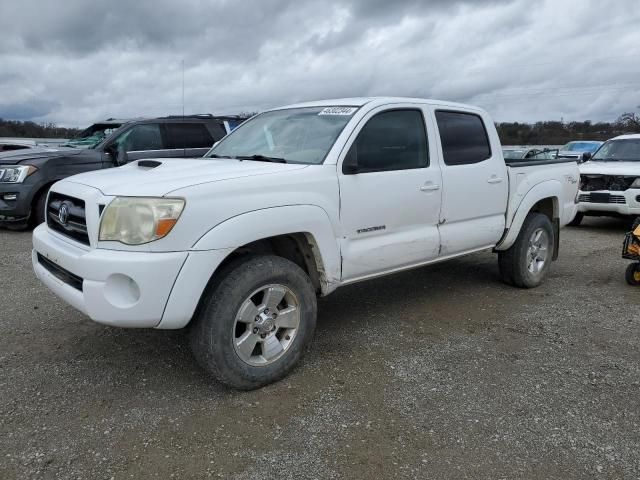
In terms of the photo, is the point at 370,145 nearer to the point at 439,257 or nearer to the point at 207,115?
the point at 439,257

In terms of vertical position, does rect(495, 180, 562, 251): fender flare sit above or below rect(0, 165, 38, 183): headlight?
below

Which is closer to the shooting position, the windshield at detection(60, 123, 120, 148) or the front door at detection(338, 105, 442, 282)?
the front door at detection(338, 105, 442, 282)

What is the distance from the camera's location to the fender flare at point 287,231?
3.03 m

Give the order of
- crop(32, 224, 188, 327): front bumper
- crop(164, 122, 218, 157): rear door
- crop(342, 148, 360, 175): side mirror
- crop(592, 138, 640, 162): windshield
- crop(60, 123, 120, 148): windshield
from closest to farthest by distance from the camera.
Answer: crop(32, 224, 188, 327): front bumper → crop(342, 148, 360, 175): side mirror → crop(164, 122, 218, 157): rear door → crop(592, 138, 640, 162): windshield → crop(60, 123, 120, 148): windshield

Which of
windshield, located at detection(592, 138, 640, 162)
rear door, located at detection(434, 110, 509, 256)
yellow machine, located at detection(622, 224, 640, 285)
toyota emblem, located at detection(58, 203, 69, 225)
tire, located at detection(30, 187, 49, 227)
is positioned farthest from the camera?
windshield, located at detection(592, 138, 640, 162)

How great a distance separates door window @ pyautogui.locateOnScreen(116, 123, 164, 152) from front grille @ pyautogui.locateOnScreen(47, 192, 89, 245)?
5.88 metres

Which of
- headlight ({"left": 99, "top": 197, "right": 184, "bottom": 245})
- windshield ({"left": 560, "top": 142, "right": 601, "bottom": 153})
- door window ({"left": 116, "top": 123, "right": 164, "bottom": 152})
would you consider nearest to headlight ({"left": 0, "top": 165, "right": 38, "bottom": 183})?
door window ({"left": 116, "top": 123, "right": 164, "bottom": 152})

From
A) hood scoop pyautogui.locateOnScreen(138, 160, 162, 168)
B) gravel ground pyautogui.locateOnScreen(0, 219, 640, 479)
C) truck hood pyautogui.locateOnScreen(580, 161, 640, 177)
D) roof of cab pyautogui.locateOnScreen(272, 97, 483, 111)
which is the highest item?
roof of cab pyautogui.locateOnScreen(272, 97, 483, 111)

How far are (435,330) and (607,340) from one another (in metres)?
1.30

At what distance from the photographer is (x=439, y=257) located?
4.48 m

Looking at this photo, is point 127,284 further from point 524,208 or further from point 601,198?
point 601,198

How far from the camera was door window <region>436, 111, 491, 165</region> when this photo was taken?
14.9 feet

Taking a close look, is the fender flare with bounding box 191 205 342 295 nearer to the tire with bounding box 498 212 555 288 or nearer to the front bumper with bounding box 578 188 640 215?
the tire with bounding box 498 212 555 288

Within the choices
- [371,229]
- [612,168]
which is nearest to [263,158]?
[371,229]
